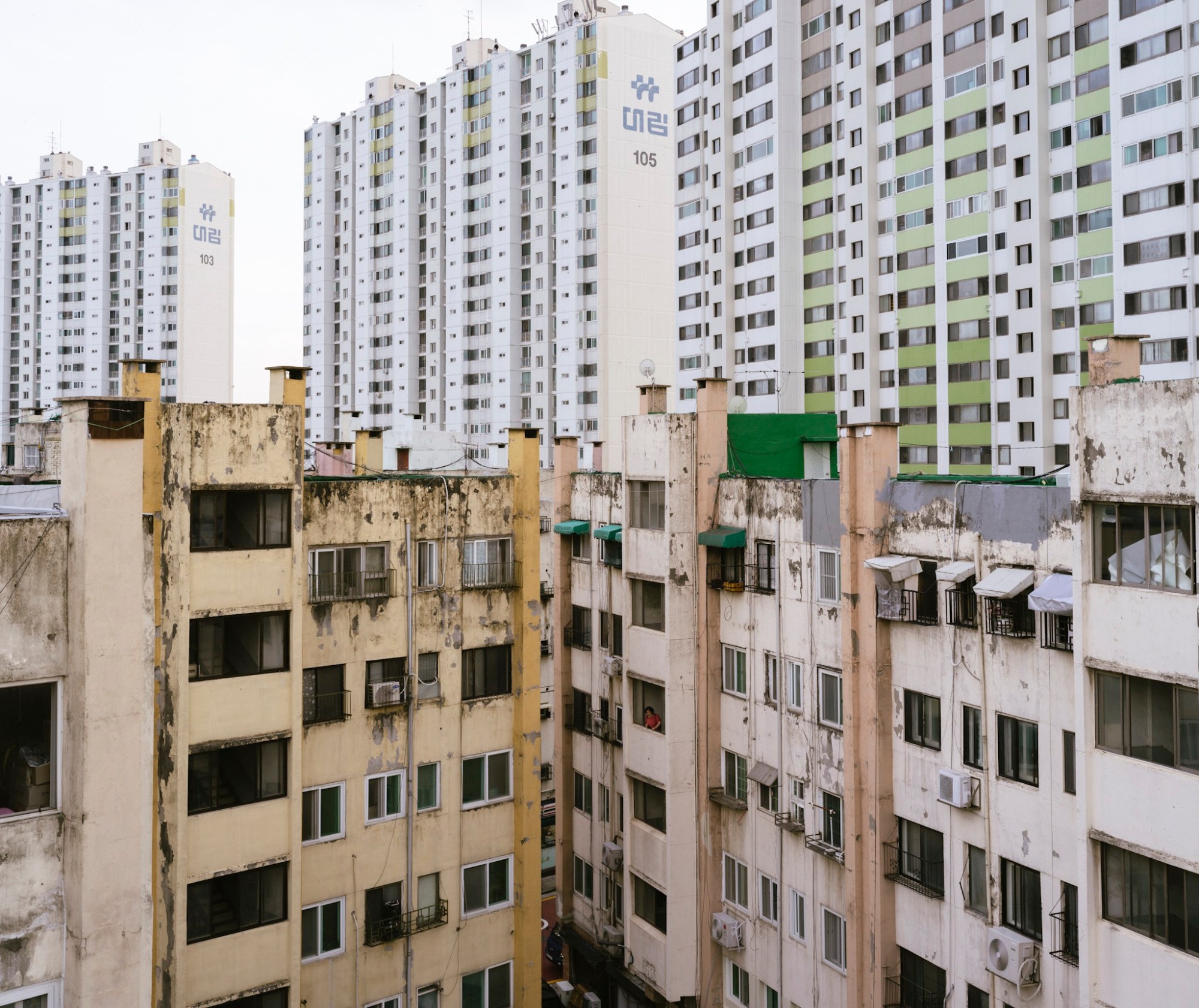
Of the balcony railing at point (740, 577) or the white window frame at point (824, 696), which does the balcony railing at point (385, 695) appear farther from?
the white window frame at point (824, 696)

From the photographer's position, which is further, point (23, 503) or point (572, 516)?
point (572, 516)

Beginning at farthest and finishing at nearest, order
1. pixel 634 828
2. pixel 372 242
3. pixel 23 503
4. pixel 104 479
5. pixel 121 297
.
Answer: pixel 121 297, pixel 372 242, pixel 634 828, pixel 23 503, pixel 104 479

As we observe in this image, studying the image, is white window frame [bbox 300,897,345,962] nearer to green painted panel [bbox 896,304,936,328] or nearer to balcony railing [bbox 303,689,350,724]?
balcony railing [bbox 303,689,350,724]

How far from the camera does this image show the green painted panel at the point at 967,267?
52781 mm

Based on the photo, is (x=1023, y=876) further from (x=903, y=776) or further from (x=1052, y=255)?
(x=1052, y=255)

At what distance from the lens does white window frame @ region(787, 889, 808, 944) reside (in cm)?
2503

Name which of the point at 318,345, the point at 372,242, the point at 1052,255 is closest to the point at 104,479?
the point at 1052,255

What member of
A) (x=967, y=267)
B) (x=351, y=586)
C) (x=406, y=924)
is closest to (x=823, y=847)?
(x=406, y=924)

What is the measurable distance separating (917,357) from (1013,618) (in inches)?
1560

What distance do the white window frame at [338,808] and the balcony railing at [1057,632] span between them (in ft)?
48.6

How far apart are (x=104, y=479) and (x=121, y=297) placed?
11648 cm

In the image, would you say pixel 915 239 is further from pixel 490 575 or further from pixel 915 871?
pixel 915 871

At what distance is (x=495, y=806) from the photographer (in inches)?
1022

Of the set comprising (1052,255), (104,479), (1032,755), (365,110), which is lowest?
(1032,755)
